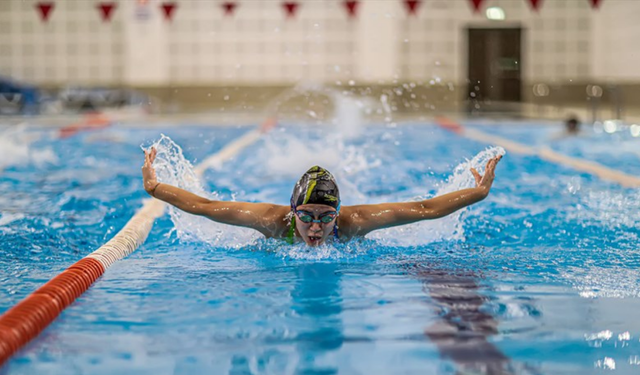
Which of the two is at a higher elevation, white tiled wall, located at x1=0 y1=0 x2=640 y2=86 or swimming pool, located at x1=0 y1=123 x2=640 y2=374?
white tiled wall, located at x1=0 y1=0 x2=640 y2=86

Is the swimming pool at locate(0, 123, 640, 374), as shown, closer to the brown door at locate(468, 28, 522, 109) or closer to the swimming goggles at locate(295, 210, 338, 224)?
the swimming goggles at locate(295, 210, 338, 224)

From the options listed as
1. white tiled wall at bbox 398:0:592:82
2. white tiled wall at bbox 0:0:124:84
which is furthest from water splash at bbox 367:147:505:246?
white tiled wall at bbox 0:0:124:84

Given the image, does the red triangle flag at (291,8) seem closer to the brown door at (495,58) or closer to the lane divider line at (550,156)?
the brown door at (495,58)

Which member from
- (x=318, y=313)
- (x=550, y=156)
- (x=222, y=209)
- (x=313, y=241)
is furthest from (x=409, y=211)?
(x=550, y=156)

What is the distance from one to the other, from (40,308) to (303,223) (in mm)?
1179

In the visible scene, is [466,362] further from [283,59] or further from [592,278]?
[283,59]

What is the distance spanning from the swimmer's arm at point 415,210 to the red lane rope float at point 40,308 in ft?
3.84

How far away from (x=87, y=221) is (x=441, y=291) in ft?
8.70

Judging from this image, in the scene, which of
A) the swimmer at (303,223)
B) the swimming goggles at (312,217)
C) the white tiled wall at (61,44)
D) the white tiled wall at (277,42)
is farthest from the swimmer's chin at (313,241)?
the white tiled wall at (61,44)

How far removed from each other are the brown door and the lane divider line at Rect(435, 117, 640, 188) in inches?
171

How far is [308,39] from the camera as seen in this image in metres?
17.4

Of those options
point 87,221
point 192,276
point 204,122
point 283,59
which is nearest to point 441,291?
point 192,276

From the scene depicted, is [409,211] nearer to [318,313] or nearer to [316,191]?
[316,191]

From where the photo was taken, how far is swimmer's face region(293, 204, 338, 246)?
10.9ft
